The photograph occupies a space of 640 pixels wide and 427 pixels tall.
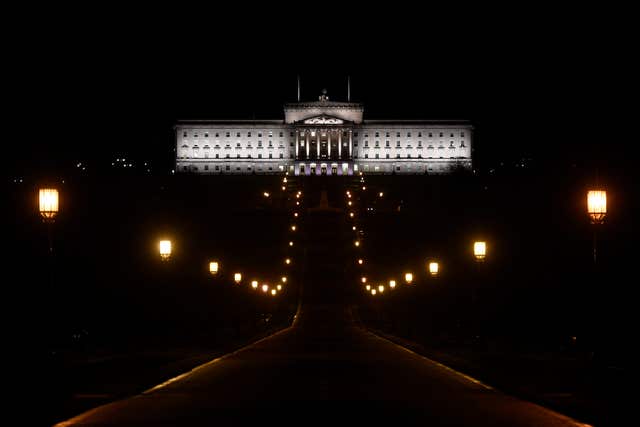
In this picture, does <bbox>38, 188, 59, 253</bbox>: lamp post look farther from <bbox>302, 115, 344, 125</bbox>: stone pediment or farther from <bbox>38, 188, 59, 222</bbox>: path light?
<bbox>302, 115, 344, 125</bbox>: stone pediment

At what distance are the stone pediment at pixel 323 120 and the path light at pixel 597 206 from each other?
557 ft

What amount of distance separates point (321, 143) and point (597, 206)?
557 ft

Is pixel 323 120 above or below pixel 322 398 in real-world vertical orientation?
above

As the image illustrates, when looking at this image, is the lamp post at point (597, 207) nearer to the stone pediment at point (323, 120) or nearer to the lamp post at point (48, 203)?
the lamp post at point (48, 203)

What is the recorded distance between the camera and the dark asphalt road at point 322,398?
1464 cm

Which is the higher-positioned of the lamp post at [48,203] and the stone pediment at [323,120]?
the stone pediment at [323,120]

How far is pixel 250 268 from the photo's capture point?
310 feet

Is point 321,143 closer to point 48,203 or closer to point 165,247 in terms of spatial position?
point 165,247

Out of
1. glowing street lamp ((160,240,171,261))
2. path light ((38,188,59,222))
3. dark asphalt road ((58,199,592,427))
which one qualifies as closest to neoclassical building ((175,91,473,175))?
glowing street lamp ((160,240,171,261))

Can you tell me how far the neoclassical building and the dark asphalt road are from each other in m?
164

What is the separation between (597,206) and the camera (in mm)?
23422

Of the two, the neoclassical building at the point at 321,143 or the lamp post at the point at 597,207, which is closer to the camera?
the lamp post at the point at 597,207

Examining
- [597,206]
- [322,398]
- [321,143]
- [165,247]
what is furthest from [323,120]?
[322,398]

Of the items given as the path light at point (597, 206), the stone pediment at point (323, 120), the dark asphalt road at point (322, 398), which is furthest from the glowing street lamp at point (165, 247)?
the stone pediment at point (323, 120)
